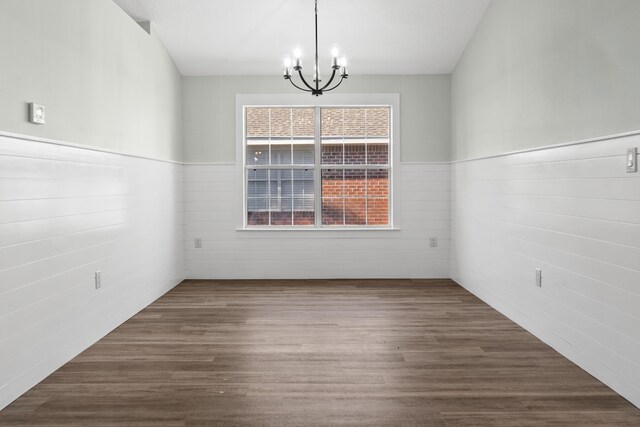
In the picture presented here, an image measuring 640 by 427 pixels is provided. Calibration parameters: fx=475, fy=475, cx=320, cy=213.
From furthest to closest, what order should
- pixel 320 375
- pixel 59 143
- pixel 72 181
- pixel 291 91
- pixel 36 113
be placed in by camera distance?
pixel 291 91 < pixel 72 181 < pixel 59 143 < pixel 320 375 < pixel 36 113

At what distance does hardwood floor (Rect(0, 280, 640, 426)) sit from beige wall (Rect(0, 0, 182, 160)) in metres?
1.52

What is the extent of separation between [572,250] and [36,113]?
3.48 meters

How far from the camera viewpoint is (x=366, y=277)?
5.98 metres

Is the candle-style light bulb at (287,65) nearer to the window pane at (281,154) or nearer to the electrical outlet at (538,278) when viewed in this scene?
the window pane at (281,154)

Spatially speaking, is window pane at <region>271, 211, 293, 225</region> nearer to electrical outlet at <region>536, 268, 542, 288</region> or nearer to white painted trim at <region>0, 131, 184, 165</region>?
white painted trim at <region>0, 131, 184, 165</region>

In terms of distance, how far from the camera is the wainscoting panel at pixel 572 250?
2629 millimetres

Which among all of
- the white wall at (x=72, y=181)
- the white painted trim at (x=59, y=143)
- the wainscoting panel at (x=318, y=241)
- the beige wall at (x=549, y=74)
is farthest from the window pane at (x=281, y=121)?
the beige wall at (x=549, y=74)

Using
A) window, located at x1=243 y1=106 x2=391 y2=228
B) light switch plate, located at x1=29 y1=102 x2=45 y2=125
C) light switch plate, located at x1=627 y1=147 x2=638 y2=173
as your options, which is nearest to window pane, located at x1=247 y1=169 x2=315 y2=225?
window, located at x1=243 y1=106 x2=391 y2=228

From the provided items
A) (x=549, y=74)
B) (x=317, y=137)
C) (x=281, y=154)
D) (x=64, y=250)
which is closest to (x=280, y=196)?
(x=281, y=154)

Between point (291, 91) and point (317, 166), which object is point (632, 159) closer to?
point (317, 166)

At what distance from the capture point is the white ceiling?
4.60 m

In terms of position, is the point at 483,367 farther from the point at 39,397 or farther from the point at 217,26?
the point at 217,26

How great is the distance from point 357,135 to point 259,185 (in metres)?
1.40

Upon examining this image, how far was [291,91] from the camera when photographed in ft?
19.4
